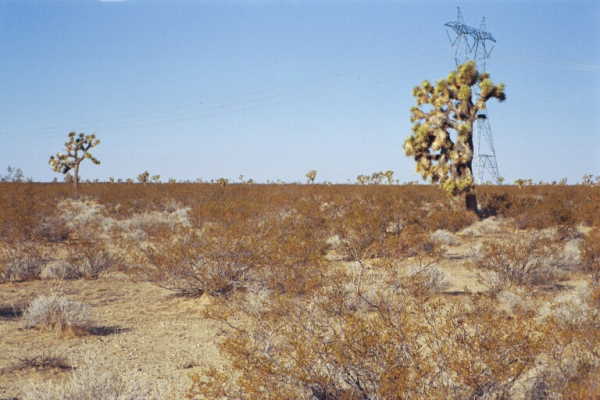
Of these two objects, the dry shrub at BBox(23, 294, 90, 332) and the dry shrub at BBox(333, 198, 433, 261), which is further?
the dry shrub at BBox(333, 198, 433, 261)

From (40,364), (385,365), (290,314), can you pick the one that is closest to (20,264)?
(40,364)

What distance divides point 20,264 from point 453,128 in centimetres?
1764

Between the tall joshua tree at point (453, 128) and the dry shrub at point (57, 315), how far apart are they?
16.6 metres

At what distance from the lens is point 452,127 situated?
20.6m

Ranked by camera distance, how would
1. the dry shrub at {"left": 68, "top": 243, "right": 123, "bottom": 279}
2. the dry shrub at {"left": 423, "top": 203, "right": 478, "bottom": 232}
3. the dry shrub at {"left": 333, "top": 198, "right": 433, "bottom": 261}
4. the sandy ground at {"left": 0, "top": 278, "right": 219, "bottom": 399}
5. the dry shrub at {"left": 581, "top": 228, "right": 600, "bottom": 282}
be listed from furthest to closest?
the dry shrub at {"left": 423, "top": 203, "right": 478, "bottom": 232}
the dry shrub at {"left": 68, "top": 243, "right": 123, "bottom": 279}
the dry shrub at {"left": 581, "top": 228, "right": 600, "bottom": 282}
the dry shrub at {"left": 333, "top": 198, "right": 433, "bottom": 261}
the sandy ground at {"left": 0, "top": 278, "right": 219, "bottom": 399}

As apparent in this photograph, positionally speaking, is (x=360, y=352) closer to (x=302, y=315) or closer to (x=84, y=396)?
(x=302, y=315)

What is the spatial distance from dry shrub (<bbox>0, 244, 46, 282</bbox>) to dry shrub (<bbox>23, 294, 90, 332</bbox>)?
365 cm

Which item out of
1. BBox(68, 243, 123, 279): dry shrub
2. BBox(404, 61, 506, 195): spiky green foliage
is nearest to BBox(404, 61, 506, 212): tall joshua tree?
BBox(404, 61, 506, 195): spiky green foliage

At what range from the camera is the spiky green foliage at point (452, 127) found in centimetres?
2011

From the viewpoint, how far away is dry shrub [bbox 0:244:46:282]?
992cm

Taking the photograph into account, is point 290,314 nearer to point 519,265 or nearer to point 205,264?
point 205,264

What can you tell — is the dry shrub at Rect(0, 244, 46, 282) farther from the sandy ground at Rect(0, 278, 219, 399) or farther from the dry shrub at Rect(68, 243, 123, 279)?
the sandy ground at Rect(0, 278, 219, 399)

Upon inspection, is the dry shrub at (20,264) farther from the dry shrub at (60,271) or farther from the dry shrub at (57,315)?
the dry shrub at (57,315)

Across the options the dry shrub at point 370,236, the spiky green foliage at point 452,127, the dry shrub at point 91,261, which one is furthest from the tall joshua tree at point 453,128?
the dry shrub at point 91,261
